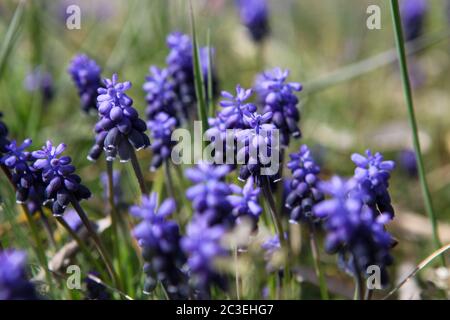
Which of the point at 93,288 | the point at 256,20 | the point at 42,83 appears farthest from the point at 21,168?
the point at 256,20

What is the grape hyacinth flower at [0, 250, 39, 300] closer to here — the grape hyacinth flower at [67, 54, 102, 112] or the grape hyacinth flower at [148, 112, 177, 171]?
the grape hyacinth flower at [148, 112, 177, 171]

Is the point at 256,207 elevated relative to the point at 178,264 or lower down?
elevated

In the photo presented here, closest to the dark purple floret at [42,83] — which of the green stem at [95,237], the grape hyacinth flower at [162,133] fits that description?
the grape hyacinth flower at [162,133]

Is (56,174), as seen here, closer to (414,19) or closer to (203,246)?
(203,246)

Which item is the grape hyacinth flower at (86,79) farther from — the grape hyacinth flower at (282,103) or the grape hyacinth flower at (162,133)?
the grape hyacinth flower at (282,103)

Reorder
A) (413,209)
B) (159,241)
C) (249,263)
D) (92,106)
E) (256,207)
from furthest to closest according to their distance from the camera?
(413,209), (92,106), (249,263), (256,207), (159,241)

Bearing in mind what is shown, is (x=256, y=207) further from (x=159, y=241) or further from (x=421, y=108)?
(x=421, y=108)

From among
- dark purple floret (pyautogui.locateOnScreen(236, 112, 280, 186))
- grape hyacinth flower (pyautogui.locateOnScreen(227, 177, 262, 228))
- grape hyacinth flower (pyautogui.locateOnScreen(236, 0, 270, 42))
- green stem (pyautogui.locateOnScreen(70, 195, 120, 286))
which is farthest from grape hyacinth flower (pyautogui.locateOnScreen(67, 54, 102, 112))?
grape hyacinth flower (pyautogui.locateOnScreen(236, 0, 270, 42))
